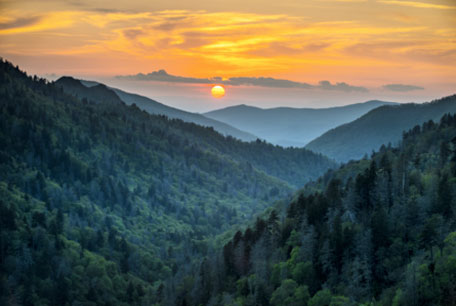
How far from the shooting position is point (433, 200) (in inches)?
3789

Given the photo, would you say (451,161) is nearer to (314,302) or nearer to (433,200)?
(433,200)

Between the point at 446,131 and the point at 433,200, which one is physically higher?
the point at 446,131

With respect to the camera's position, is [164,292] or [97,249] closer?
[164,292]

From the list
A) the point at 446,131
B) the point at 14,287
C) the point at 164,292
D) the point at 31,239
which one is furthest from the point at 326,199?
the point at 31,239

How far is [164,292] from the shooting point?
131 metres

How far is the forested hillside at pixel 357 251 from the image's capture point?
76500 mm

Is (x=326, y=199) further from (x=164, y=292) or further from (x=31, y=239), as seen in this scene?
(x=31, y=239)

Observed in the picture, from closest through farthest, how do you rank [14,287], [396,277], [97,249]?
1. [396,277]
2. [14,287]
3. [97,249]

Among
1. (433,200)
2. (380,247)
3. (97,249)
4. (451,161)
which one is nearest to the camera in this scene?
(380,247)

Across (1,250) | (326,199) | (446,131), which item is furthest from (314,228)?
(1,250)

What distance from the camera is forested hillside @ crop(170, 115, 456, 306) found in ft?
251

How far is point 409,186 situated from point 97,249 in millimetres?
117967

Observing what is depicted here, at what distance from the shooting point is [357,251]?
90.8 meters

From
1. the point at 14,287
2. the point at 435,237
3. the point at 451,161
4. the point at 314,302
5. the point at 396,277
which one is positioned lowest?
the point at 14,287
